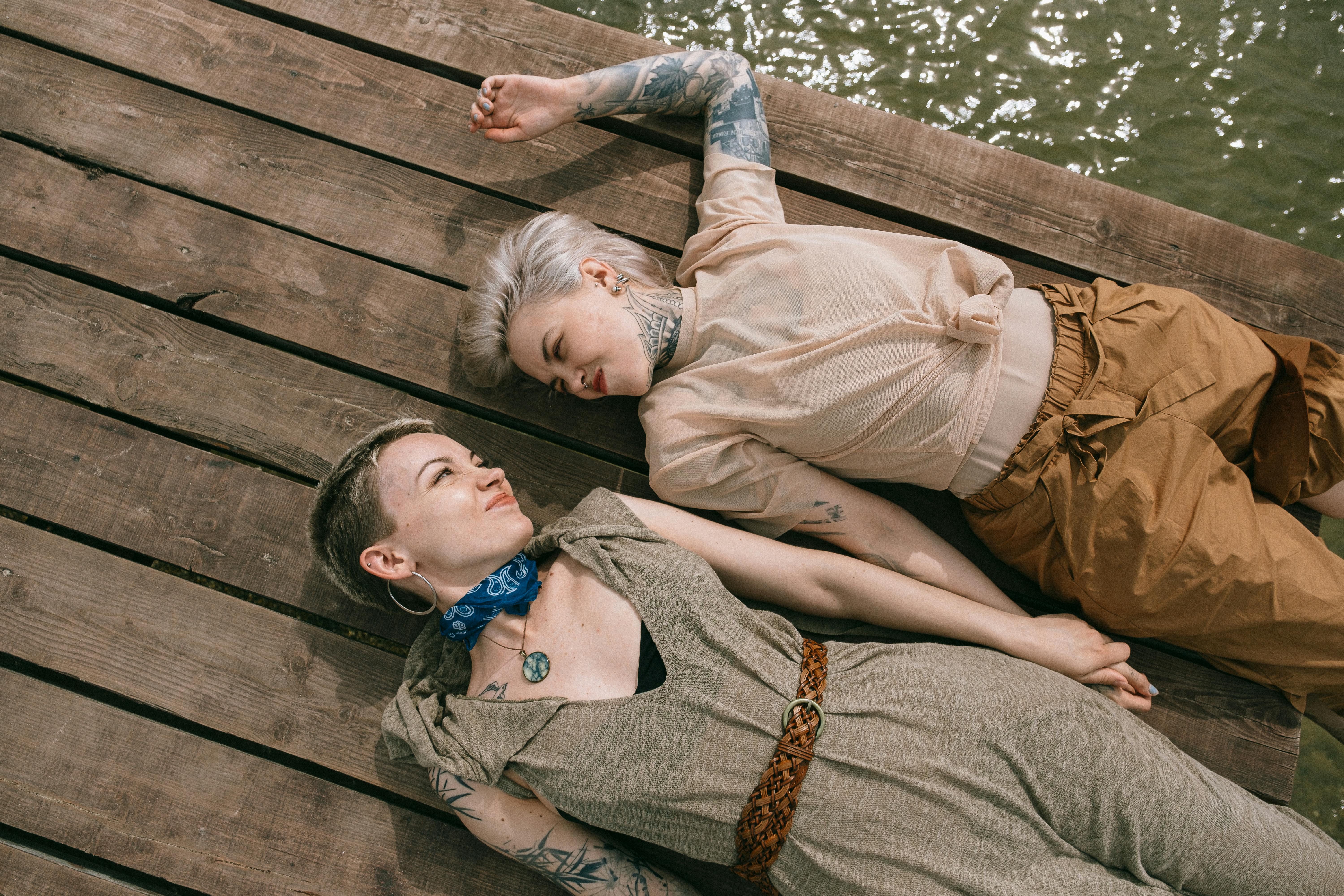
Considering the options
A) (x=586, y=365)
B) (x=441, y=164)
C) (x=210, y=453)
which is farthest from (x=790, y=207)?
(x=210, y=453)

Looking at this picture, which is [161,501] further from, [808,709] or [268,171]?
[808,709]

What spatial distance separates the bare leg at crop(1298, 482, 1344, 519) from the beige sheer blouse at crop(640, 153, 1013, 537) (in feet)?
3.47

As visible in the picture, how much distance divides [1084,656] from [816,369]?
1.05m

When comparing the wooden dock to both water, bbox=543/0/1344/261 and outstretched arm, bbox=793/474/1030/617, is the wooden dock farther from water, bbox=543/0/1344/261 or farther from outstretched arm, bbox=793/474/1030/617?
water, bbox=543/0/1344/261

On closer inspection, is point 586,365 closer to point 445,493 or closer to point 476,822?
point 445,493

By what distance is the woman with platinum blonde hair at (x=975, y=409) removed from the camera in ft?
6.11

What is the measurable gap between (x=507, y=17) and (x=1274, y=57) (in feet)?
9.76

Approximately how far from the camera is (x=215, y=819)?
6.95 feet

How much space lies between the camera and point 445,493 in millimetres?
1855

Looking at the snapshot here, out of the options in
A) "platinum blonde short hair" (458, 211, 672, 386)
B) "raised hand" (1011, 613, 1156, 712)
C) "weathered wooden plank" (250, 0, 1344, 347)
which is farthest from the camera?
"weathered wooden plank" (250, 0, 1344, 347)

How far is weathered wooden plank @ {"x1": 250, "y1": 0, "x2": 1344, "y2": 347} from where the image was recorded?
2.43m

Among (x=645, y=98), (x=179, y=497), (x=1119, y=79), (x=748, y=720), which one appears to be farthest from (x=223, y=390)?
(x=1119, y=79)

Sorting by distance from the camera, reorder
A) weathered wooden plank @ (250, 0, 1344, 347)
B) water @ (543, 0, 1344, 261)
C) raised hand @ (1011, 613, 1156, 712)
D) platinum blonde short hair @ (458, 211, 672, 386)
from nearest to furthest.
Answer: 1. raised hand @ (1011, 613, 1156, 712)
2. platinum blonde short hair @ (458, 211, 672, 386)
3. weathered wooden plank @ (250, 0, 1344, 347)
4. water @ (543, 0, 1344, 261)

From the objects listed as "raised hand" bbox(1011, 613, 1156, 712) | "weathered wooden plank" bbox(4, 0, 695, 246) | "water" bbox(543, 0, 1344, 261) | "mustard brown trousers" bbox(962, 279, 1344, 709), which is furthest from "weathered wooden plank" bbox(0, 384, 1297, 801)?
"water" bbox(543, 0, 1344, 261)
